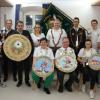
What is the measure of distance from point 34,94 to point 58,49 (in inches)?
36.2

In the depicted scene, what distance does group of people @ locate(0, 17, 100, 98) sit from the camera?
4.68 metres

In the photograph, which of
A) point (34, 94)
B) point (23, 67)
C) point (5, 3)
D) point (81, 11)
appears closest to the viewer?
point (34, 94)

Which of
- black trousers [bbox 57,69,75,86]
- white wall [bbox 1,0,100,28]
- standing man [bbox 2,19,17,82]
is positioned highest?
white wall [bbox 1,0,100,28]

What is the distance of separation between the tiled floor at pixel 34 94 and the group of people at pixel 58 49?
102mm

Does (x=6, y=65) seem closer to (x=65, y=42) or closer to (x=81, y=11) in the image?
(x=65, y=42)

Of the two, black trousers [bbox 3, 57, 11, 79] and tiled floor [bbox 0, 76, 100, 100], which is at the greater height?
black trousers [bbox 3, 57, 11, 79]

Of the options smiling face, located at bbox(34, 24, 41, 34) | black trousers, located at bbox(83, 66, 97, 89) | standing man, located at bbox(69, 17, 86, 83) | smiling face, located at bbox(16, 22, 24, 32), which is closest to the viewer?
black trousers, located at bbox(83, 66, 97, 89)

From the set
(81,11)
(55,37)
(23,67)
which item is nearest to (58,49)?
A: (55,37)

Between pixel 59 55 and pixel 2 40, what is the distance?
1.13 meters

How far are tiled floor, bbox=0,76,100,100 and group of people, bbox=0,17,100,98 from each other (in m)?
0.10

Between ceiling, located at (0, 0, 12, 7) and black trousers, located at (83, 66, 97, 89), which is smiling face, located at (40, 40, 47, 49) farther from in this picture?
ceiling, located at (0, 0, 12, 7)

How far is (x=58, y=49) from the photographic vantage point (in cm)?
477

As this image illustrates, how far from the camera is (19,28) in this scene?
15.7 ft

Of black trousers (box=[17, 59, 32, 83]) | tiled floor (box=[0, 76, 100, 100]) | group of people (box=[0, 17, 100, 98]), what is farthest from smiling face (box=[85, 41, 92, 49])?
black trousers (box=[17, 59, 32, 83])
